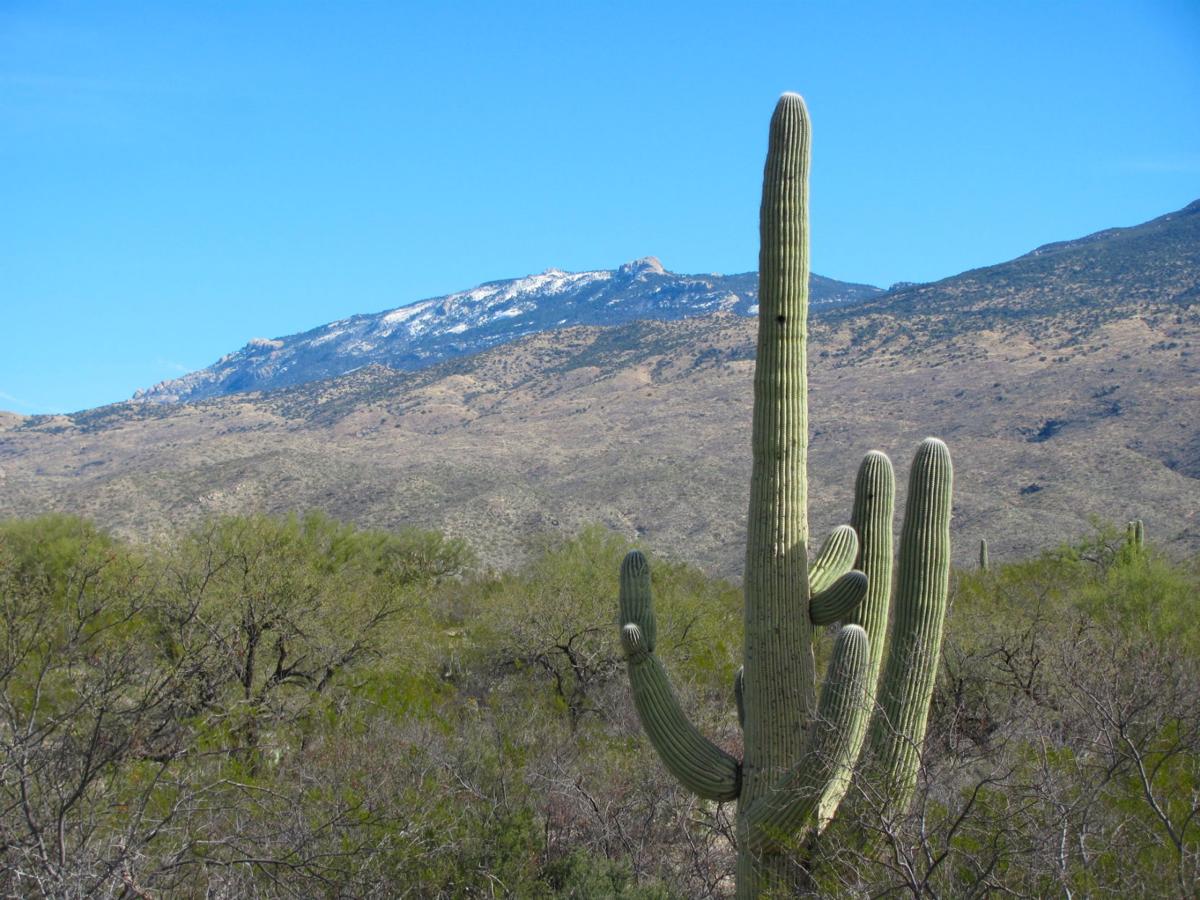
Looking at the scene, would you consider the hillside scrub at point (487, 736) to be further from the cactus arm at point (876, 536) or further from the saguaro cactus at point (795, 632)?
the cactus arm at point (876, 536)

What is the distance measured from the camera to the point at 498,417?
90125mm

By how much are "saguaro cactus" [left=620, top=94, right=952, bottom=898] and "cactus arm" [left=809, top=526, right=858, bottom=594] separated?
0.03ft

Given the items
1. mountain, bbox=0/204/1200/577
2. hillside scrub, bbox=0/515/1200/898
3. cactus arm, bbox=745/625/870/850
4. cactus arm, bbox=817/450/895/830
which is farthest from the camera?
mountain, bbox=0/204/1200/577

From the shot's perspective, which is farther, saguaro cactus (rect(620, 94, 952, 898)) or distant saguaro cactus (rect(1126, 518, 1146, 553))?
distant saguaro cactus (rect(1126, 518, 1146, 553))

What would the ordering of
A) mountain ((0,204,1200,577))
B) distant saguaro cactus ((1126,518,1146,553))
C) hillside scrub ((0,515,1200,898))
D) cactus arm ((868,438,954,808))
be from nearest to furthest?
hillside scrub ((0,515,1200,898)) < cactus arm ((868,438,954,808)) < distant saguaro cactus ((1126,518,1146,553)) < mountain ((0,204,1200,577))

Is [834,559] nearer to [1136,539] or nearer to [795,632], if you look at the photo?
[795,632]

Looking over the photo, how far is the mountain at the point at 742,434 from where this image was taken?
46500mm

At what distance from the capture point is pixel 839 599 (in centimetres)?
805

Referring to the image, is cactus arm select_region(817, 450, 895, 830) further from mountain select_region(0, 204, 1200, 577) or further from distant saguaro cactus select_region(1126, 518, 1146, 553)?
mountain select_region(0, 204, 1200, 577)

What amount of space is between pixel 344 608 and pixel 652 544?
91.4 feet

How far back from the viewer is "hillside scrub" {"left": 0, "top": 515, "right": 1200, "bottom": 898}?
6.83m

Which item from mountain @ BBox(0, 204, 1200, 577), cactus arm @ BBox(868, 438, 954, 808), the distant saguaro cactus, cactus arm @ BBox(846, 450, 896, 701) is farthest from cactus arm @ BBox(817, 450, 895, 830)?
mountain @ BBox(0, 204, 1200, 577)

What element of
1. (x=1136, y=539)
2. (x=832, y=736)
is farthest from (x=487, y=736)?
(x=1136, y=539)

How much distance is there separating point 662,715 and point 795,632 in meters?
1.29
